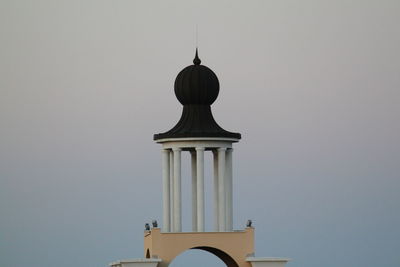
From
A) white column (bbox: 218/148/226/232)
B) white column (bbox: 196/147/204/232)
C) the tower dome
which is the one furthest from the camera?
the tower dome

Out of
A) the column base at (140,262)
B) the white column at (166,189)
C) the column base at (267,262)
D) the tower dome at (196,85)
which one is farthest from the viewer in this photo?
the tower dome at (196,85)

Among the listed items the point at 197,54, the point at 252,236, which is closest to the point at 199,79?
the point at 197,54

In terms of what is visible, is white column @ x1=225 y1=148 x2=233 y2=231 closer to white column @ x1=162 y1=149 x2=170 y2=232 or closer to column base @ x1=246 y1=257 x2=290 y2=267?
column base @ x1=246 y1=257 x2=290 y2=267

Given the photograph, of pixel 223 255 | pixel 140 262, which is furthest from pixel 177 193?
pixel 140 262

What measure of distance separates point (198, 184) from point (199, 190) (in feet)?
0.74

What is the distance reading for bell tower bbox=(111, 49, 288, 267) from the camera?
78.6m

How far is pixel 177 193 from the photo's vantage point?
7919cm

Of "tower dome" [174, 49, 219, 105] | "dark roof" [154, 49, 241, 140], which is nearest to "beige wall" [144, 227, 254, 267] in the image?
"dark roof" [154, 49, 241, 140]

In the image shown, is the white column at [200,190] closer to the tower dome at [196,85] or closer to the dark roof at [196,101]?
the dark roof at [196,101]

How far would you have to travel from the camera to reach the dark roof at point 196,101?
260 feet

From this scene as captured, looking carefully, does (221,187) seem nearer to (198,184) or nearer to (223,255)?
(198,184)

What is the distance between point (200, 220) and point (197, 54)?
640cm

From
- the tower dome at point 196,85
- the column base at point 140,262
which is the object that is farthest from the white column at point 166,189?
the tower dome at point 196,85

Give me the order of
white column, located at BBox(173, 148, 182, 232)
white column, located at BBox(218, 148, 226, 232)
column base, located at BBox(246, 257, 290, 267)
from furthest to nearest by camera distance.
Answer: white column, located at BBox(218, 148, 226, 232)
white column, located at BBox(173, 148, 182, 232)
column base, located at BBox(246, 257, 290, 267)
